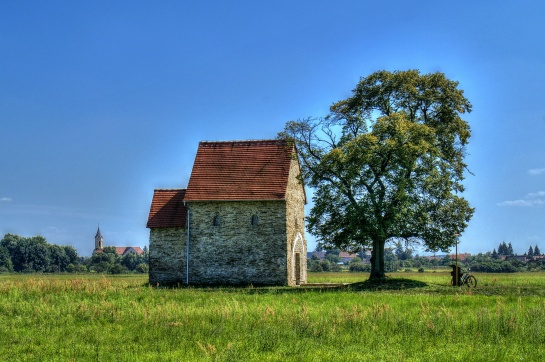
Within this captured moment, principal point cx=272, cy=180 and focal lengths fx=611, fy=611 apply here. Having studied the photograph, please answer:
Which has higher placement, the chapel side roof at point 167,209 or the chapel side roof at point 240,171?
the chapel side roof at point 240,171

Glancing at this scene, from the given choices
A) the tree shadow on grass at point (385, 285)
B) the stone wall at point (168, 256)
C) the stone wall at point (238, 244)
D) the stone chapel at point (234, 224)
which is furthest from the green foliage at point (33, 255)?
the tree shadow on grass at point (385, 285)

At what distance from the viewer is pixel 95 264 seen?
107 metres

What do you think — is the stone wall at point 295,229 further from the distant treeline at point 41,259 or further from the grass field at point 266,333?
the distant treeline at point 41,259

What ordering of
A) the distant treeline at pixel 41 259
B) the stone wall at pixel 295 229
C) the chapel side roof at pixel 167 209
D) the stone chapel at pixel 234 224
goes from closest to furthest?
1. the stone chapel at pixel 234 224
2. the stone wall at pixel 295 229
3. the chapel side roof at pixel 167 209
4. the distant treeline at pixel 41 259

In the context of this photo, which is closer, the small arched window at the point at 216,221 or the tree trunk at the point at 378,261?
the tree trunk at the point at 378,261

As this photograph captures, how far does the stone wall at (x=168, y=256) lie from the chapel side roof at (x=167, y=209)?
0.42 meters

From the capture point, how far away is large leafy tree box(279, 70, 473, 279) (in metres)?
35.2

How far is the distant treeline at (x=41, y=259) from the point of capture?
102 metres

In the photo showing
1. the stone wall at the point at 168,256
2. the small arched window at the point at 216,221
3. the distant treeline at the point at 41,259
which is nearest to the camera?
the small arched window at the point at 216,221

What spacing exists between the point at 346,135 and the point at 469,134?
8.46 meters

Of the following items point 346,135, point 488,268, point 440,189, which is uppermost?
point 346,135

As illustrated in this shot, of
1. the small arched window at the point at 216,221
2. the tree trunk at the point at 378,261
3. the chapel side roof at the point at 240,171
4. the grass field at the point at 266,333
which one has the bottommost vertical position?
the grass field at the point at 266,333

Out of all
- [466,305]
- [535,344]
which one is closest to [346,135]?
[466,305]

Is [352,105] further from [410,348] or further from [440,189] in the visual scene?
[410,348]
